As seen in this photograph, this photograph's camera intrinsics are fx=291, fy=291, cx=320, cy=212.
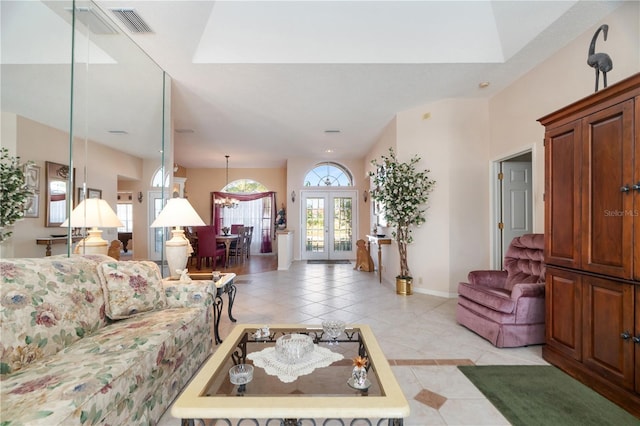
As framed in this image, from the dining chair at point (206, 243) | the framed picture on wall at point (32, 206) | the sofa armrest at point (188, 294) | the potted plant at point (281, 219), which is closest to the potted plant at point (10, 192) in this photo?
the framed picture on wall at point (32, 206)

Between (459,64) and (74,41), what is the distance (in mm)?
3798

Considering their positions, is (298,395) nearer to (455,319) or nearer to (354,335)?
(354,335)

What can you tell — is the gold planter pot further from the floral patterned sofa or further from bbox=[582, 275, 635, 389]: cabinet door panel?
the floral patterned sofa

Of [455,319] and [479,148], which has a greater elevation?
[479,148]

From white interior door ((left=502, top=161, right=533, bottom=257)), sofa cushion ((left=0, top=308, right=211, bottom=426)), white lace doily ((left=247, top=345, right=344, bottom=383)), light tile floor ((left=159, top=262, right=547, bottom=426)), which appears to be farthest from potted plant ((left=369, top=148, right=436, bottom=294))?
sofa cushion ((left=0, top=308, right=211, bottom=426))

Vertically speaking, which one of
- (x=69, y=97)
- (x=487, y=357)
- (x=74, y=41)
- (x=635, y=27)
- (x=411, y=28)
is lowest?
(x=487, y=357)

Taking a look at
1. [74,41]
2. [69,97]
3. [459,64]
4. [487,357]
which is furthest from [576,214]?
[74,41]

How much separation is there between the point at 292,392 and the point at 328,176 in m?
7.69

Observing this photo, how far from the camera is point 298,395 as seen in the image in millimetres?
1282

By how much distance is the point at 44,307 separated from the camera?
162cm

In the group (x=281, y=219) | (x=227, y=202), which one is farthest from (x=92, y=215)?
(x=281, y=219)

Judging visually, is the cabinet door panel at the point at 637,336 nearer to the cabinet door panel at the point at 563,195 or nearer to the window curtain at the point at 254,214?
the cabinet door panel at the point at 563,195

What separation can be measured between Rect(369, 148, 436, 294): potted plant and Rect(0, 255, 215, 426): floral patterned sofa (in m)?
3.18

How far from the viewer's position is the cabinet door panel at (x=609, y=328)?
180cm
